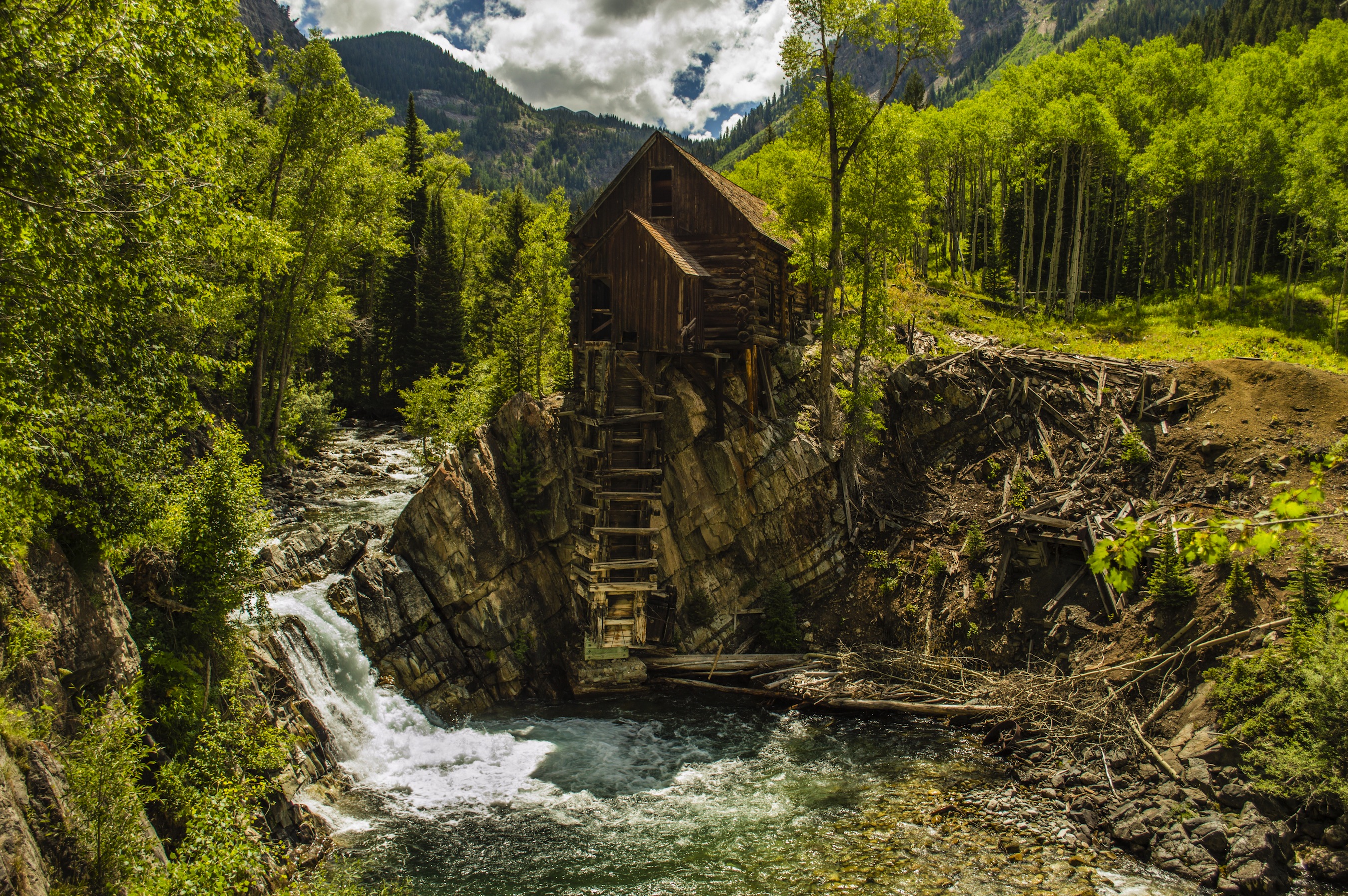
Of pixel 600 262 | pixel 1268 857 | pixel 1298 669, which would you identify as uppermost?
pixel 600 262

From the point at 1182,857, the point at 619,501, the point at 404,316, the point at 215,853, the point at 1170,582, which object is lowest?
the point at 1182,857

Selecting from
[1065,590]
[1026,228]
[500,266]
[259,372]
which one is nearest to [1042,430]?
[1065,590]

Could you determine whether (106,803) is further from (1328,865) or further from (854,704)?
(1328,865)

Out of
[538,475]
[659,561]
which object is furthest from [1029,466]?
[538,475]

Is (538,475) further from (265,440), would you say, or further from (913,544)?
(265,440)

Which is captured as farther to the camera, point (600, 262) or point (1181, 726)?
point (600, 262)

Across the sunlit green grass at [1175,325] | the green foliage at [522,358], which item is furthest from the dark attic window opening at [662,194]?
the sunlit green grass at [1175,325]

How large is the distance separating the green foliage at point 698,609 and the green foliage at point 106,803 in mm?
14600

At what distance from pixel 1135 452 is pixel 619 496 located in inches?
610

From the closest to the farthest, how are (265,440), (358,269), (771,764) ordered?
(771,764) → (265,440) → (358,269)

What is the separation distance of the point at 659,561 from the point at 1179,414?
16839mm

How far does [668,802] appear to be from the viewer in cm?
1470

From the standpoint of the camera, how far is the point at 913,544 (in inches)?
864

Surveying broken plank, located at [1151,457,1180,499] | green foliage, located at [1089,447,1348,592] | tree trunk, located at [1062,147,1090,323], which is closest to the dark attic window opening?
broken plank, located at [1151,457,1180,499]
